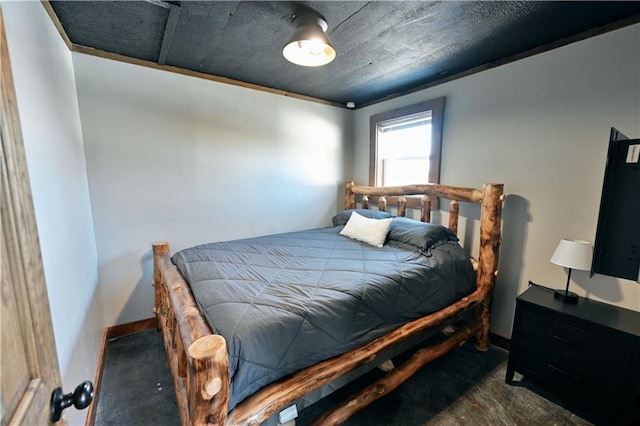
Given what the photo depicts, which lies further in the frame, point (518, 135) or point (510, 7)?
point (518, 135)

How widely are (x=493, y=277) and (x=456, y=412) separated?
3.61 ft

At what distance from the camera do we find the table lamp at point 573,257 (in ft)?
5.85

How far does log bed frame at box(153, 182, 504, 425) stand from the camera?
967mm

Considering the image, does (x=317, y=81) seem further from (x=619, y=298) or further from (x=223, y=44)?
(x=619, y=298)

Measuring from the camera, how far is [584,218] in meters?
1.96

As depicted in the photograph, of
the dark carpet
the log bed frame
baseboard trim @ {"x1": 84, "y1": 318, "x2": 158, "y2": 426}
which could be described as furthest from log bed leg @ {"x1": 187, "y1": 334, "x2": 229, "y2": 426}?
baseboard trim @ {"x1": 84, "y1": 318, "x2": 158, "y2": 426}

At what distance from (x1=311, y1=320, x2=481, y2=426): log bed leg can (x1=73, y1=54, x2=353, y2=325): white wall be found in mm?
2037

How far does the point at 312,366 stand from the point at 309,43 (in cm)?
189

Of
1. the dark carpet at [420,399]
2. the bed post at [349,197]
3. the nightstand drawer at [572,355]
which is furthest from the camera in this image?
the bed post at [349,197]

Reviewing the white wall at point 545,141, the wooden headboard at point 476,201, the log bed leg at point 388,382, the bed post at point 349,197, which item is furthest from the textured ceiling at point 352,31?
the log bed leg at point 388,382

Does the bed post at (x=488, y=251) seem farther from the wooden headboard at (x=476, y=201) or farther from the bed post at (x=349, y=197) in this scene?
the bed post at (x=349, y=197)

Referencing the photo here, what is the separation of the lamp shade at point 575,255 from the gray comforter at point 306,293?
629 mm

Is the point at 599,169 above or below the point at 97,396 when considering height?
above

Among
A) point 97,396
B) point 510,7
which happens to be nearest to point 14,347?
point 97,396
